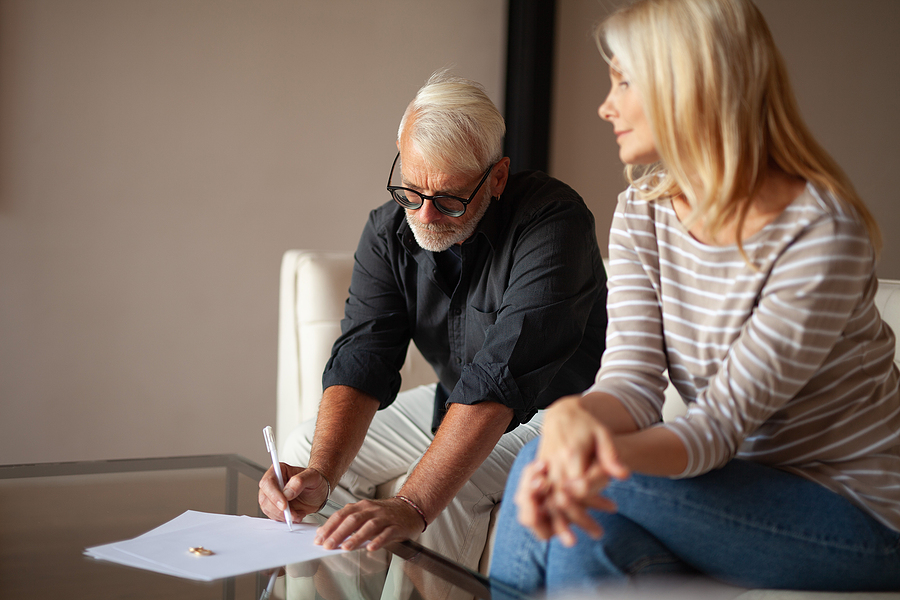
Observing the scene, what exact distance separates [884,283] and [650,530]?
87cm

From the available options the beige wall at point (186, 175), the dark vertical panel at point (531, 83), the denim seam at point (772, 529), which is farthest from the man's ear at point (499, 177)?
the dark vertical panel at point (531, 83)

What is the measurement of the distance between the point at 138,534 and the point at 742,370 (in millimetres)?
804

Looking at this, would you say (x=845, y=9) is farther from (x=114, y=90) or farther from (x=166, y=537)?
(x=114, y=90)

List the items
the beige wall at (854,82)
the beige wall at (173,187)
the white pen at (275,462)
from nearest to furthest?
the white pen at (275,462), the beige wall at (854,82), the beige wall at (173,187)

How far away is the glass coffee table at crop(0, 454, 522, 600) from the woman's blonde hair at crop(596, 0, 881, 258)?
1.61 feet

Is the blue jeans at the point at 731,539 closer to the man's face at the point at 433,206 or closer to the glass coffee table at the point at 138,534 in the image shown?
the glass coffee table at the point at 138,534

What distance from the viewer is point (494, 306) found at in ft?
4.59

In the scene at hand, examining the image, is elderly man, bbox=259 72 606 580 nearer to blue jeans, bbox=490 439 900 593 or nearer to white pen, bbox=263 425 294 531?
white pen, bbox=263 425 294 531

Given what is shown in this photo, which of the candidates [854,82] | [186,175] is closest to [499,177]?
[854,82]

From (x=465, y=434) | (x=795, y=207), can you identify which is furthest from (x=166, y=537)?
(x=795, y=207)

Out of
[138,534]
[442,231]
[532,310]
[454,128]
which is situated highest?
[454,128]

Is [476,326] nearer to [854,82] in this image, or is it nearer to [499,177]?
[499,177]

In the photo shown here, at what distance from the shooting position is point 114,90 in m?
2.33

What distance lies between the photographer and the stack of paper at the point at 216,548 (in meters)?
0.85
